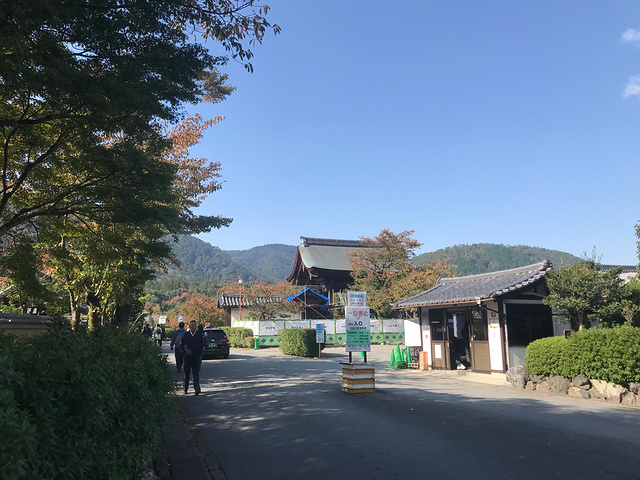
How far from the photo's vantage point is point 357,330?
531 inches

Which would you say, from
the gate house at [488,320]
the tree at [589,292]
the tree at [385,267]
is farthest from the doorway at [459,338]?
the tree at [385,267]

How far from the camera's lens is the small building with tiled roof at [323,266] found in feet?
146

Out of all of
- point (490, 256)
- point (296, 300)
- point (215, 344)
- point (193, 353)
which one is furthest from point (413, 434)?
point (490, 256)

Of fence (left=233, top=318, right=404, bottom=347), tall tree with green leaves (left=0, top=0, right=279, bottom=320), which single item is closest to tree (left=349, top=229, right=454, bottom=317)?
fence (left=233, top=318, right=404, bottom=347)

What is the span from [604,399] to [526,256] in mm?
113976

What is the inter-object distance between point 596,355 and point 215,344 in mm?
18322

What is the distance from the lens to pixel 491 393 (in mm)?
12320

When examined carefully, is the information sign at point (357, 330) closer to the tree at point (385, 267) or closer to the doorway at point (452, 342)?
the doorway at point (452, 342)

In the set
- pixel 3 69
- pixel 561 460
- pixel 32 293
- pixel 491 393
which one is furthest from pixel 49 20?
pixel 491 393

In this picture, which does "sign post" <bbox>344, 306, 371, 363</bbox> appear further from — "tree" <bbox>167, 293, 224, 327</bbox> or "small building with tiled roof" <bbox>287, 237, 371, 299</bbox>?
"tree" <bbox>167, 293, 224, 327</bbox>

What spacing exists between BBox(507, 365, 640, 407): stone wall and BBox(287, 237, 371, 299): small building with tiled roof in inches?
1165

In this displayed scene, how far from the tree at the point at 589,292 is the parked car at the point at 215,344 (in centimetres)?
1667

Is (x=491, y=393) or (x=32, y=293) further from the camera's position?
(x=491, y=393)

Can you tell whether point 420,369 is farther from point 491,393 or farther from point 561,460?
point 561,460
